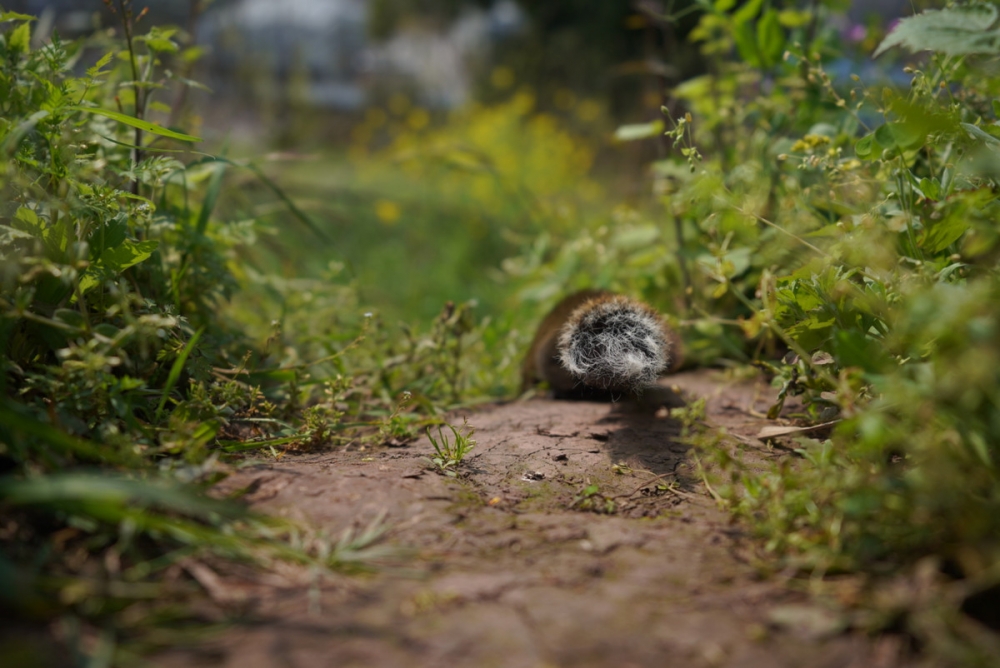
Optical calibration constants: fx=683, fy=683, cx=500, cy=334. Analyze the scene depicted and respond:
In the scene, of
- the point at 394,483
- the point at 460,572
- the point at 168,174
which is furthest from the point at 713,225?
the point at 168,174

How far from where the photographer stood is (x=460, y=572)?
56.1 inches

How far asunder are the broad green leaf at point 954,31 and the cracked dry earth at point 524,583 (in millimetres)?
1149

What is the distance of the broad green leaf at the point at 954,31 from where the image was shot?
1.56 m

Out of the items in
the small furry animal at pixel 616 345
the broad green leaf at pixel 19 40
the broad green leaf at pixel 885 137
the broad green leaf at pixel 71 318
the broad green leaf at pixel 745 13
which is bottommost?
the small furry animal at pixel 616 345

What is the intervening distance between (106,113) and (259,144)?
24.6ft

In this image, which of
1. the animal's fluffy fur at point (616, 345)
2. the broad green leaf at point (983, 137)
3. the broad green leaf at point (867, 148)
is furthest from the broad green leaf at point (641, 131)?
the broad green leaf at point (983, 137)

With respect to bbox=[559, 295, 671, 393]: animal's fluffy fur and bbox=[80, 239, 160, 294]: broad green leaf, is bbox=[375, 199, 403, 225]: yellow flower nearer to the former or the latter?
bbox=[559, 295, 671, 393]: animal's fluffy fur

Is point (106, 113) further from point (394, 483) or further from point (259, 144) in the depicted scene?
point (259, 144)

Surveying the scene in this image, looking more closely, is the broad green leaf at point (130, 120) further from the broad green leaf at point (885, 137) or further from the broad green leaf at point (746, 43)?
the broad green leaf at point (746, 43)

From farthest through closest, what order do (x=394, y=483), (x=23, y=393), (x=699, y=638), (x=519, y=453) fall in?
(x=519, y=453), (x=394, y=483), (x=23, y=393), (x=699, y=638)

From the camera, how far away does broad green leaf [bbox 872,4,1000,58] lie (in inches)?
61.3

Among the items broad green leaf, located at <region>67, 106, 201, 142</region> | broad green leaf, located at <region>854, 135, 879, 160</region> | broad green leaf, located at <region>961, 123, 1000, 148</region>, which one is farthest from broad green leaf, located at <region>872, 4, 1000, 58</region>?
broad green leaf, located at <region>67, 106, 201, 142</region>

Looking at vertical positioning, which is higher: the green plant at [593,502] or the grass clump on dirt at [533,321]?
the grass clump on dirt at [533,321]

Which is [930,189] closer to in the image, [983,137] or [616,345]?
[983,137]
